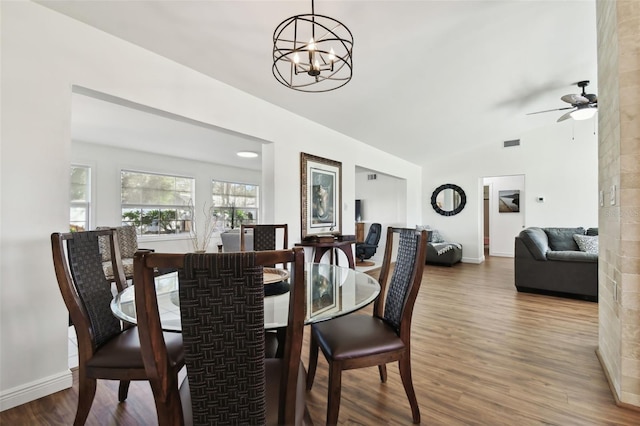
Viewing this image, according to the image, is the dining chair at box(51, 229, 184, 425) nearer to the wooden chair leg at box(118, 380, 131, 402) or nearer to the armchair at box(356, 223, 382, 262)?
the wooden chair leg at box(118, 380, 131, 402)

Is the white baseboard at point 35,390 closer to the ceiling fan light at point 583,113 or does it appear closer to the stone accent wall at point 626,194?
the stone accent wall at point 626,194

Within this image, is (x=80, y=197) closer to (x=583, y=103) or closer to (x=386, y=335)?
(x=386, y=335)

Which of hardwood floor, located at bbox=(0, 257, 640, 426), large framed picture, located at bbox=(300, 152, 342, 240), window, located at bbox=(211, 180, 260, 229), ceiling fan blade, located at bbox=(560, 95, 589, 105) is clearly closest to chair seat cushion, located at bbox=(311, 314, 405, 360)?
hardwood floor, located at bbox=(0, 257, 640, 426)

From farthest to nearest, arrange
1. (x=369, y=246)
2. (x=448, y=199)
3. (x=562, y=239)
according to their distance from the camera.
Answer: (x=448, y=199), (x=369, y=246), (x=562, y=239)

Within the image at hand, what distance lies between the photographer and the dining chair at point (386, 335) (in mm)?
1510

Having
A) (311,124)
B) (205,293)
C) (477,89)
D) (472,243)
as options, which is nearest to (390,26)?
(311,124)

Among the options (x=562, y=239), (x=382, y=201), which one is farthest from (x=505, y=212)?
(x=382, y=201)

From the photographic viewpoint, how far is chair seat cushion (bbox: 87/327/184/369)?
4.58 feet

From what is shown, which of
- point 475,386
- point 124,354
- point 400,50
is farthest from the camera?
point 400,50

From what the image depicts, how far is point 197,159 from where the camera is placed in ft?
21.3

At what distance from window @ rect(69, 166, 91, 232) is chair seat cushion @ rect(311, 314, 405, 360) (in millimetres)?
5055

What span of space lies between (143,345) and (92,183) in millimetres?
5353

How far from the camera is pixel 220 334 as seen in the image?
90 cm

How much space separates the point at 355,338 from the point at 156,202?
5.66m
